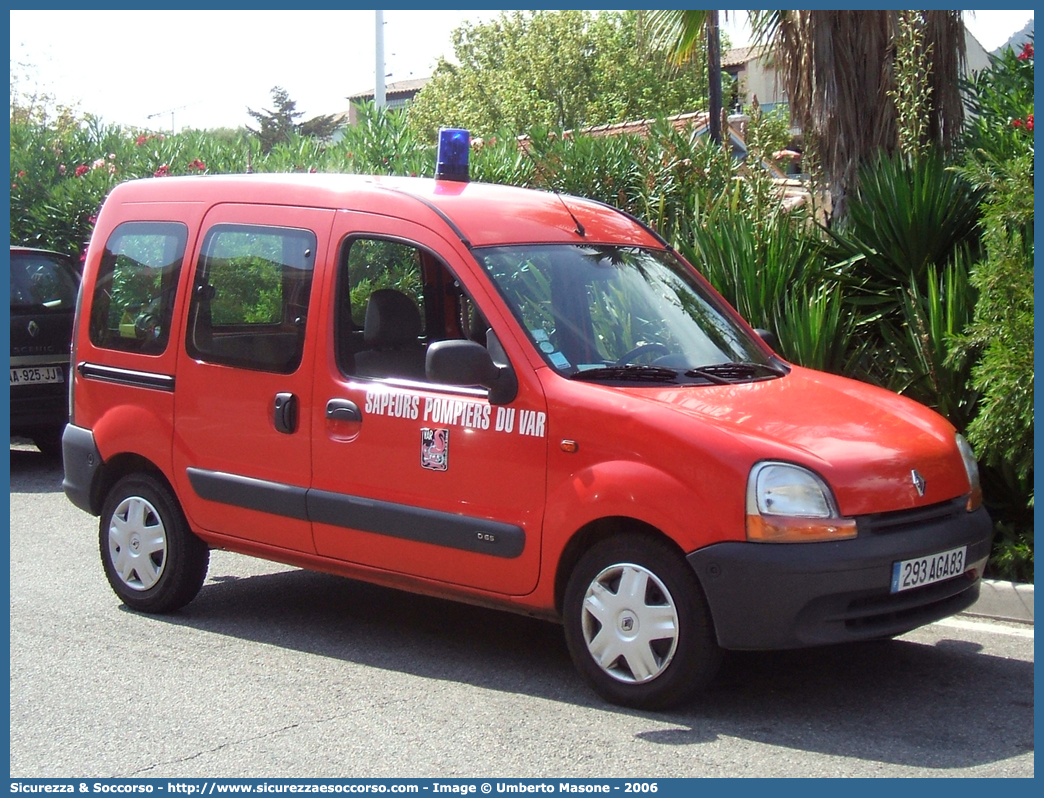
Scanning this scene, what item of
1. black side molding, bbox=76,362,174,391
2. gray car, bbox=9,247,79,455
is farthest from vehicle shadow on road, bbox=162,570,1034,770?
gray car, bbox=9,247,79,455

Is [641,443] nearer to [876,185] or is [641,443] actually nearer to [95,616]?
[95,616]

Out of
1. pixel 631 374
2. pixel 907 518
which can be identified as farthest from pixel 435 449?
pixel 907 518

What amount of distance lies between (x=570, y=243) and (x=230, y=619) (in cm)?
254

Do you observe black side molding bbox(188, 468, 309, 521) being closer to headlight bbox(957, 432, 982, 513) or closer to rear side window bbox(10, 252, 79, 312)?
headlight bbox(957, 432, 982, 513)

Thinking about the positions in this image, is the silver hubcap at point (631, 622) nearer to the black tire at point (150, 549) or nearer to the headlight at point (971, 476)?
the headlight at point (971, 476)

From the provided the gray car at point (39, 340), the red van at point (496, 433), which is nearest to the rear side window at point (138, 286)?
the red van at point (496, 433)

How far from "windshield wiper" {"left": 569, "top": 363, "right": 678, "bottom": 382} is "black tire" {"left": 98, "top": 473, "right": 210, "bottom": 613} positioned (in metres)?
2.37

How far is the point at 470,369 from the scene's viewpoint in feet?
16.9

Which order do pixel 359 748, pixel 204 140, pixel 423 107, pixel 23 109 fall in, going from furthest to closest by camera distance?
pixel 423 107 → pixel 23 109 → pixel 204 140 → pixel 359 748

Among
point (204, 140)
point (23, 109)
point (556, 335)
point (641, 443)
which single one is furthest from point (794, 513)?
point (23, 109)

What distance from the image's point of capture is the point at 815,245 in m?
9.20

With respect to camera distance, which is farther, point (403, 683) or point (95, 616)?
point (95, 616)

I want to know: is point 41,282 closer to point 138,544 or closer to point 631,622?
point 138,544

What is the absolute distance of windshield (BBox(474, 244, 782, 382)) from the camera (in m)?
5.40
